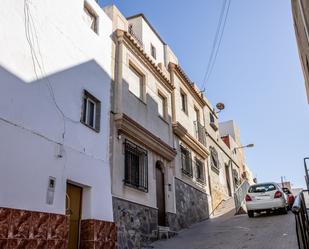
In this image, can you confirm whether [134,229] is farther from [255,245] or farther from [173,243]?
[255,245]

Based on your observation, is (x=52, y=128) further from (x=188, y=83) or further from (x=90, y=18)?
(x=188, y=83)

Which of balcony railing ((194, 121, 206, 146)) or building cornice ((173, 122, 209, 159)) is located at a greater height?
balcony railing ((194, 121, 206, 146))

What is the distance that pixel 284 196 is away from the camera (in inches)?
617

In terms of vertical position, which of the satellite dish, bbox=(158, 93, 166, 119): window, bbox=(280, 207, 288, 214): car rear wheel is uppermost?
the satellite dish

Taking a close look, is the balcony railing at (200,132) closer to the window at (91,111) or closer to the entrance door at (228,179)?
the entrance door at (228,179)

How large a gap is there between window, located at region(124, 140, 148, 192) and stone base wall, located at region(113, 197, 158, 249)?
74 cm

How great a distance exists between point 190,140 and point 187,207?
3.45 metres

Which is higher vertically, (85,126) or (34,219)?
(85,126)

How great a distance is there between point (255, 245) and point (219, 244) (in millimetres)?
1075

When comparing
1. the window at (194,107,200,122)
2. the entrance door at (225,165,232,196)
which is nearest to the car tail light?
the window at (194,107,200,122)

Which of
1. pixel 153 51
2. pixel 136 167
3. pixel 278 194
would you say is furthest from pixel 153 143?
pixel 278 194

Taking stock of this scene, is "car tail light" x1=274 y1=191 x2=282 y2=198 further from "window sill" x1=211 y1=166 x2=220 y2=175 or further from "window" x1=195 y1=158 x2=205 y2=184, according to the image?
"window sill" x1=211 y1=166 x2=220 y2=175

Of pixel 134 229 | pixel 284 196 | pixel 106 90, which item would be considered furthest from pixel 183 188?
pixel 106 90

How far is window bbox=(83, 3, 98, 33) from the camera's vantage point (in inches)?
470
